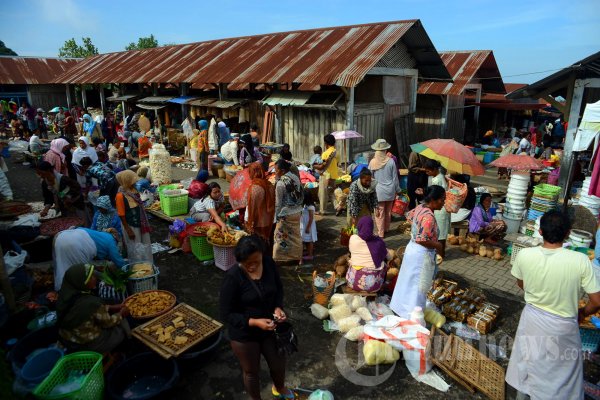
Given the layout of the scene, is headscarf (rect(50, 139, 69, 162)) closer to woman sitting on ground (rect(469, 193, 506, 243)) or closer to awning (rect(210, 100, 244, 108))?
awning (rect(210, 100, 244, 108))

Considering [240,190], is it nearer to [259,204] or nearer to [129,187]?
[259,204]

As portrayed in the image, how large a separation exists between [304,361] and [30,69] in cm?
3355

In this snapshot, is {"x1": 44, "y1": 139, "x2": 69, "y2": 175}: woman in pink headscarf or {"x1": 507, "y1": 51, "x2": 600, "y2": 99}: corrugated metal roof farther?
{"x1": 44, "y1": 139, "x2": 69, "y2": 175}: woman in pink headscarf

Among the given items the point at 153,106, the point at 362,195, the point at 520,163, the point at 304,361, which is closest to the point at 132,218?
the point at 304,361

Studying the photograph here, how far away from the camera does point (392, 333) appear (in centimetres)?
435

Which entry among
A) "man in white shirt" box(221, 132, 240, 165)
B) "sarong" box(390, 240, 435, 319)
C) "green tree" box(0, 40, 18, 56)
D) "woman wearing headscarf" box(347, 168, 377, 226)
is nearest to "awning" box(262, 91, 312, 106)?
"man in white shirt" box(221, 132, 240, 165)

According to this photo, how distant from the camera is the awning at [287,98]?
1236 centimetres

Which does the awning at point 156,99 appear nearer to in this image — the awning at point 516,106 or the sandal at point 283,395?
the awning at point 516,106

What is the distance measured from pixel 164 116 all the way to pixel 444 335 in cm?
1870

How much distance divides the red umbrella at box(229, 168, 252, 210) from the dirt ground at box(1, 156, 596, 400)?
4.18ft

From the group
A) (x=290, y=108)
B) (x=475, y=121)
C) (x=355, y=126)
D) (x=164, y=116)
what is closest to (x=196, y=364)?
(x=355, y=126)

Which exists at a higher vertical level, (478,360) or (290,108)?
(290,108)

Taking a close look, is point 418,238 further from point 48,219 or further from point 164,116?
point 164,116

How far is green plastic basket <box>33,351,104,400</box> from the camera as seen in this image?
3.24 metres
